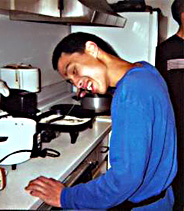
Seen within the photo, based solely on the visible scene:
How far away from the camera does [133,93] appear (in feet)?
2.95

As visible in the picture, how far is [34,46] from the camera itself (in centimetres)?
218

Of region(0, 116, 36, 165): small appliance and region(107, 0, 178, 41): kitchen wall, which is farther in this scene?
region(107, 0, 178, 41): kitchen wall

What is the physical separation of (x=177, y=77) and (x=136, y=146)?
51.7 inches

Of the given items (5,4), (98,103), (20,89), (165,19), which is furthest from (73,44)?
(165,19)

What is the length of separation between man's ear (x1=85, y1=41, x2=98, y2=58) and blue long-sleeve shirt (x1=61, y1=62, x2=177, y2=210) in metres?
0.16

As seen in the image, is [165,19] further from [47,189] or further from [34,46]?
[47,189]

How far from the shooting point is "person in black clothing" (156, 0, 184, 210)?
2094 mm

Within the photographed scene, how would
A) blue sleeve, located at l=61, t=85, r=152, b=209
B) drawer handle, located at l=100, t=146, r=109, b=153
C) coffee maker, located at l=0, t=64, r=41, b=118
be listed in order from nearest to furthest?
blue sleeve, located at l=61, t=85, r=152, b=209, coffee maker, located at l=0, t=64, r=41, b=118, drawer handle, located at l=100, t=146, r=109, b=153

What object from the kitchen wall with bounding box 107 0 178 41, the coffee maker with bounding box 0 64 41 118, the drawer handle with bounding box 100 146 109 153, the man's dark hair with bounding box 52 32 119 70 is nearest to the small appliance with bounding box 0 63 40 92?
the coffee maker with bounding box 0 64 41 118

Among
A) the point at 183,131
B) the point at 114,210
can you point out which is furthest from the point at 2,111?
the point at 183,131

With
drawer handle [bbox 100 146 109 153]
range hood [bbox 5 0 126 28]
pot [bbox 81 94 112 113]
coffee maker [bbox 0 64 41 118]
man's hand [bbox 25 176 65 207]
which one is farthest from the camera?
pot [bbox 81 94 112 113]

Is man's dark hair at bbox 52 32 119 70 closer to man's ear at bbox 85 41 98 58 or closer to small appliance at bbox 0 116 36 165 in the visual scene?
man's ear at bbox 85 41 98 58

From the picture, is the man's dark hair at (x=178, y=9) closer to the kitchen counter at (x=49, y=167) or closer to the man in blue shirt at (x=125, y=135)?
the kitchen counter at (x=49, y=167)

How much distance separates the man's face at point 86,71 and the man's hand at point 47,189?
33 centimetres
